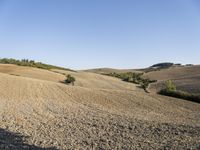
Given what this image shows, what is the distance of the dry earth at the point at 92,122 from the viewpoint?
17.6 meters

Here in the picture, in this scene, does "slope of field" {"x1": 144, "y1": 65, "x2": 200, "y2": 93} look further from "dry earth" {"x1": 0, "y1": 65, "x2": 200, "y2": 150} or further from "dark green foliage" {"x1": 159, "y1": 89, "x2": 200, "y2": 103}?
"dry earth" {"x1": 0, "y1": 65, "x2": 200, "y2": 150}

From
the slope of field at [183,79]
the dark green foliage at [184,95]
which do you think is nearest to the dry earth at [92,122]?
the dark green foliage at [184,95]

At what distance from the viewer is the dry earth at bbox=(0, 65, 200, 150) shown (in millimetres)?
17616

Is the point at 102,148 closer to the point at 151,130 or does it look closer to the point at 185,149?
the point at 185,149

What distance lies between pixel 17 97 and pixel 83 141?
19.6 metres

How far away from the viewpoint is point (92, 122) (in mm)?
23703

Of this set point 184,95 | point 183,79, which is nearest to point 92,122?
point 184,95

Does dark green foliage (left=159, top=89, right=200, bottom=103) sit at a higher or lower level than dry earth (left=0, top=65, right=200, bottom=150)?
higher

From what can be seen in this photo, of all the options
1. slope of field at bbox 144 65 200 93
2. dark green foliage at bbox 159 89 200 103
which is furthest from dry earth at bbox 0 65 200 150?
slope of field at bbox 144 65 200 93

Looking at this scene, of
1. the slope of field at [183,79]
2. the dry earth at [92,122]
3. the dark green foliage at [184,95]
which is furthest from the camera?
the slope of field at [183,79]

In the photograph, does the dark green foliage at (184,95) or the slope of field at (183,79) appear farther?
the slope of field at (183,79)

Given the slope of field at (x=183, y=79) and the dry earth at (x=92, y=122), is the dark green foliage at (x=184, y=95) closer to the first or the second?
the dry earth at (x=92, y=122)

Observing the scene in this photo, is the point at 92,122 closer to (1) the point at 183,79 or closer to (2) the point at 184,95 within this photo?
(2) the point at 184,95

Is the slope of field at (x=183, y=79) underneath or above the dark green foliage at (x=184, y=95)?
above
